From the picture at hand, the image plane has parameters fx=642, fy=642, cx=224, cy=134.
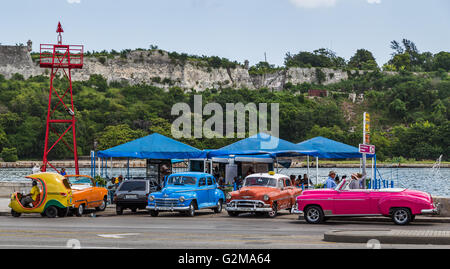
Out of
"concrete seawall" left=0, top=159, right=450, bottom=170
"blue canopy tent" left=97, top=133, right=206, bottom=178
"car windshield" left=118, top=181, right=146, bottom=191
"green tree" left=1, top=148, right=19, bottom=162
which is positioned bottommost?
"concrete seawall" left=0, top=159, right=450, bottom=170

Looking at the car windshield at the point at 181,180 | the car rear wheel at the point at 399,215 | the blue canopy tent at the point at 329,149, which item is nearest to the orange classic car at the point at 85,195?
the car windshield at the point at 181,180

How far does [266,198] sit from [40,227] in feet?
28.2

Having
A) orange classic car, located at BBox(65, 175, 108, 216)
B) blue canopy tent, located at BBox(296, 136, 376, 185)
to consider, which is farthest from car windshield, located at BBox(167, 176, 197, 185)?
blue canopy tent, located at BBox(296, 136, 376, 185)

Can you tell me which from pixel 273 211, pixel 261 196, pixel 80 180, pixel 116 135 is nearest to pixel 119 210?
pixel 80 180

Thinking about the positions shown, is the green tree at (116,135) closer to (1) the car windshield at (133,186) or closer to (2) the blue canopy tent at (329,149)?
(2) the blue canopy tent at (329,149)

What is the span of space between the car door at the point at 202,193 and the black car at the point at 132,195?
2.40 meters

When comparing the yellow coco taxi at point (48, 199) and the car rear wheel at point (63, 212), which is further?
the car rear wheel at point (63, 212)

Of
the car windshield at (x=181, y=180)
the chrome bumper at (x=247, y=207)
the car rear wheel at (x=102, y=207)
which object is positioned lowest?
the car rear wheel at (x=102, y=207)

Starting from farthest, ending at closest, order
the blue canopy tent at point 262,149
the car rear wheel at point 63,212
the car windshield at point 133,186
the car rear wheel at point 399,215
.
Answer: the blue canopy tent at point 262,149 → the car windshield at point 133,186 → the car rear wheel at point 63,212 → the car rear wheel at point 399,215

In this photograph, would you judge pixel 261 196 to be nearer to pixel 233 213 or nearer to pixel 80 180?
pixel 233 213

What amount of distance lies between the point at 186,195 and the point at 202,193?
121 centimetres

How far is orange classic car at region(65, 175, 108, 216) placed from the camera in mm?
25203

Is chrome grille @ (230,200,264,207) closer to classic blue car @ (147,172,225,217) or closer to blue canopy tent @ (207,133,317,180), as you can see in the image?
classic blue car @ (147,172,225,217)

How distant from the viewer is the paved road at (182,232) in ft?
48.0
